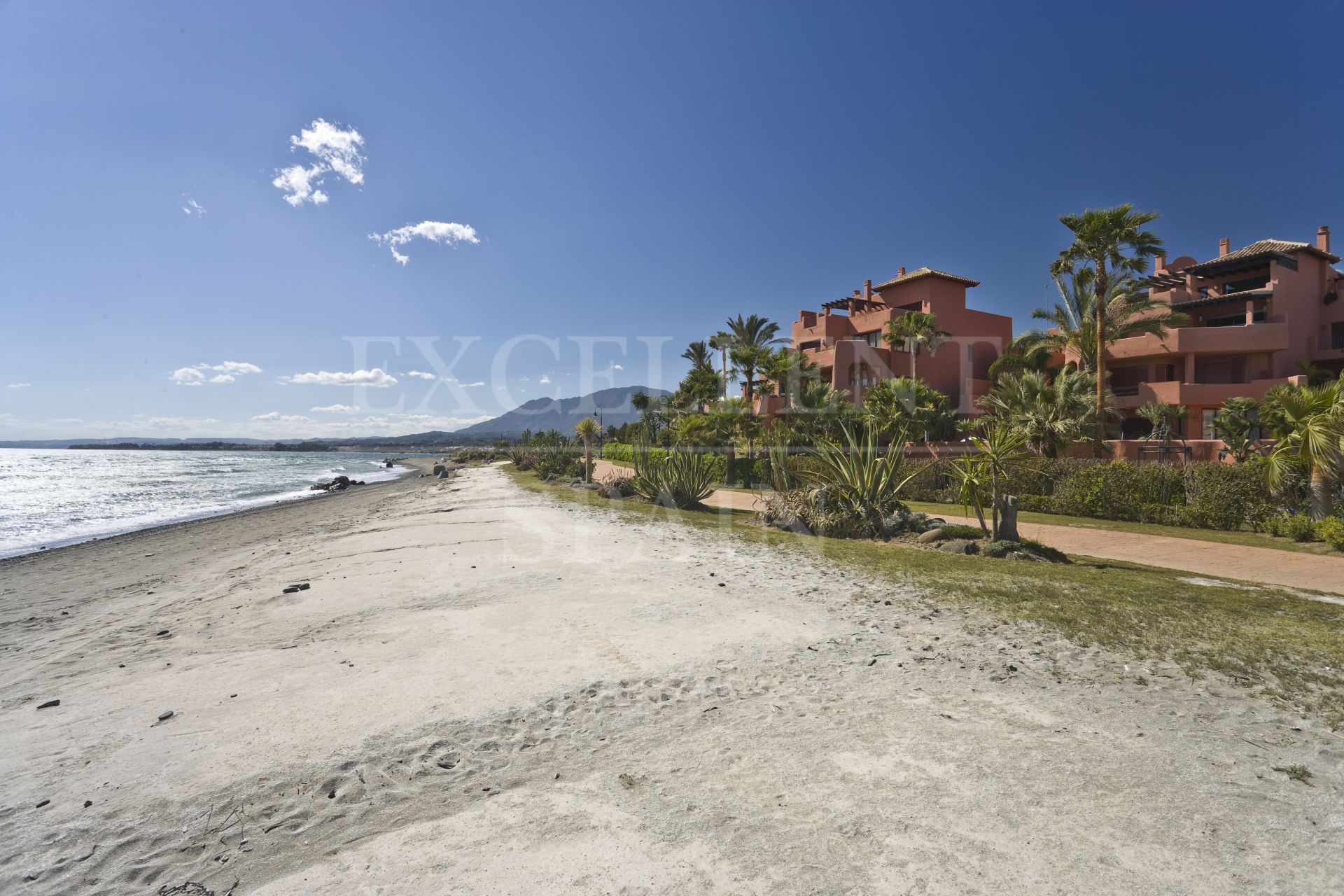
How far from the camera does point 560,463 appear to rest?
33875 mm

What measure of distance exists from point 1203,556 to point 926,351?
28608 mm

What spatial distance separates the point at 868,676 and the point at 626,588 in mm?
3649

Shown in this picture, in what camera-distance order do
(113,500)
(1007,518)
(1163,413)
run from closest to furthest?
(1007,518) → (1163,413) → (113,500)

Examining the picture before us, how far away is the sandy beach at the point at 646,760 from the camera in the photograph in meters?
2.72

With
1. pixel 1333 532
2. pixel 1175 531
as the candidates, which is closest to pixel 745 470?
pixel 1175 531

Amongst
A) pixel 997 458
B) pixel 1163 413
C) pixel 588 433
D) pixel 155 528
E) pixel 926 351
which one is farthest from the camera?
pixel 926 351

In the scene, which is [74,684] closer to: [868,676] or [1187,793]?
[868,676]

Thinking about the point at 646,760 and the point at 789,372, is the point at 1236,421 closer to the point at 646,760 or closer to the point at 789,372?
the point at 789,372

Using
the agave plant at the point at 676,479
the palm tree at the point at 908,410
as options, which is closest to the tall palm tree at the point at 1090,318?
the palm tree at the point at 908,410

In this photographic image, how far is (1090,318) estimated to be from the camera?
27609 mm

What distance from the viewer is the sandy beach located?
272cm

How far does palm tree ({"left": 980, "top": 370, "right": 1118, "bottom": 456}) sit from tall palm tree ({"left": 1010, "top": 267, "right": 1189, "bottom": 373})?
6.25 feet

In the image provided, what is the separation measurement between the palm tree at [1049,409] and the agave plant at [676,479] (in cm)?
1147

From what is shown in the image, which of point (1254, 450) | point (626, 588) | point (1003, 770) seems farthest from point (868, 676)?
point (1254, 450)
